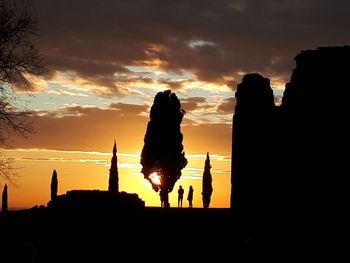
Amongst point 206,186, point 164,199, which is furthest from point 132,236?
point 206,186

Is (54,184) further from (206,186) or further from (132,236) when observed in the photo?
(132,236)

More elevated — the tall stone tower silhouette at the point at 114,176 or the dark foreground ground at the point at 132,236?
the tall stone tower silhouette at the point at 114,176

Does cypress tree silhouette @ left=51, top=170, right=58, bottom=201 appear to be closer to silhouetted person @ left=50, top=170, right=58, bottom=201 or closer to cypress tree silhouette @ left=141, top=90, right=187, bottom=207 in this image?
silhouetted person @ left=50, top=170, right=58, bottom=201

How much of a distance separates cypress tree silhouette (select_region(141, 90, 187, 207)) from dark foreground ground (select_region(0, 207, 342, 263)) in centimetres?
2264

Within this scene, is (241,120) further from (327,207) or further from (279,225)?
(327,207)

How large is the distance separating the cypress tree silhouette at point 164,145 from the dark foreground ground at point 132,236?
22.6 metres

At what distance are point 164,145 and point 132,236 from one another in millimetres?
28212

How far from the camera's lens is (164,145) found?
5034cm

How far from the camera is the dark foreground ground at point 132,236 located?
19.3 m

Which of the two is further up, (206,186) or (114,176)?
(114,176)

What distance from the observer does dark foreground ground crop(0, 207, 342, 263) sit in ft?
63.4

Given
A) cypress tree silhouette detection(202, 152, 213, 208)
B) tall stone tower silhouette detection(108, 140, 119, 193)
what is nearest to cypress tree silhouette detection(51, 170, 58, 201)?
tall stone tower silhouette detection(108, 140, 119, 193)

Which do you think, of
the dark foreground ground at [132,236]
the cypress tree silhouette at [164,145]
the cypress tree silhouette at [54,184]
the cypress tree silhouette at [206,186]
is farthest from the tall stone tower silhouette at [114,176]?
the dark foreground ground at [132,236]

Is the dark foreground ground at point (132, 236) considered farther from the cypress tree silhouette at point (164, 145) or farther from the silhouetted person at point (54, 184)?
the silhouetted person at point (54, 184)
